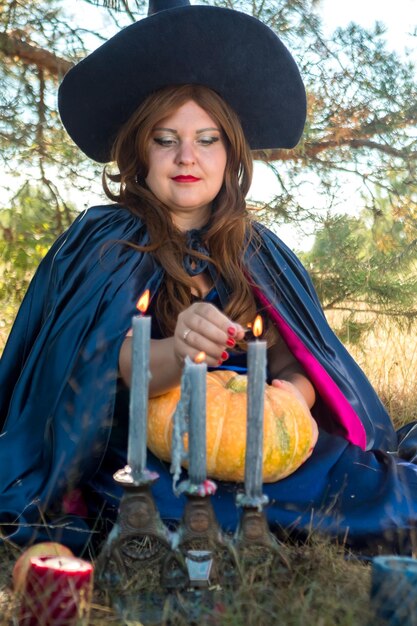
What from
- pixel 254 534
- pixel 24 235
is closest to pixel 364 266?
pixel 24 235

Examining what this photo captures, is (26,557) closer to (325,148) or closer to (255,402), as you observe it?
(255,402)

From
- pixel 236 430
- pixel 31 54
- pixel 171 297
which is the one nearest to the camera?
pixel 236 430

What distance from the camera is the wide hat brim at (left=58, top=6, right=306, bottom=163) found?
10.9 feet

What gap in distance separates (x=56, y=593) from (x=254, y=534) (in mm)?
483

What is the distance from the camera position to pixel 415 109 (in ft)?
18.6

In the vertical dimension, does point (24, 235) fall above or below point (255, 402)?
above

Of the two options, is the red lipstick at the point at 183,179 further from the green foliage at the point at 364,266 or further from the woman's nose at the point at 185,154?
the green foliage at the point at 364,266

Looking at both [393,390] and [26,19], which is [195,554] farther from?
[26,19]

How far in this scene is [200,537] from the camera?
2043 mm

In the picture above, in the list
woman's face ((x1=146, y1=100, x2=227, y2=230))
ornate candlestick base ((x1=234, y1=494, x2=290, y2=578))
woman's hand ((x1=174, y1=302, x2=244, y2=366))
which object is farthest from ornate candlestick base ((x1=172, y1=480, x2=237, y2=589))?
woman's face ((x1=146, y1=100, x2=227, y2=230))

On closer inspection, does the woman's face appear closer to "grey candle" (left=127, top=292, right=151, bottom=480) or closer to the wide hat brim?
the wide hat brim

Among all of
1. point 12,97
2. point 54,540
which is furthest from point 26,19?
point 54,540

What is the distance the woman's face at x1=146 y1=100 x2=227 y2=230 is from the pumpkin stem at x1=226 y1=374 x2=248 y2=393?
787 millimetres

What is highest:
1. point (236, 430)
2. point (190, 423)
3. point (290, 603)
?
point (190, 423)
